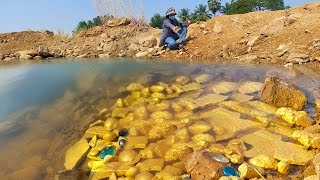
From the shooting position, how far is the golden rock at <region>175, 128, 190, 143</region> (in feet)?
11.4

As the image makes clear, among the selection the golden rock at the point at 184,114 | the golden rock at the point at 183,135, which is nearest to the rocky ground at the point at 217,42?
the golden rock at the point at 184,114

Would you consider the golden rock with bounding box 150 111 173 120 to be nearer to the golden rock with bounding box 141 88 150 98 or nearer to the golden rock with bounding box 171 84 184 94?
the golden rock with bounding box 141 88 150 98

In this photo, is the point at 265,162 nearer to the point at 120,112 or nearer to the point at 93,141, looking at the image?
the point at 93,141

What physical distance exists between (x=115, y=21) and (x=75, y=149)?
11.0 metres

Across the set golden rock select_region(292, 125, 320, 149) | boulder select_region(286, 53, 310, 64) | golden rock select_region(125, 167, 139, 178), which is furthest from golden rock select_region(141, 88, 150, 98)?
boulder select_region(286, 53, 310, 64)

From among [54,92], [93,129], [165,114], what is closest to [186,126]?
[165,114]

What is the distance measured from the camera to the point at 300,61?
23.4 ft

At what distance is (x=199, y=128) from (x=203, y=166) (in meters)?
0.99

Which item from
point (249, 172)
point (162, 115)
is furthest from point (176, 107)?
point (249, 172)

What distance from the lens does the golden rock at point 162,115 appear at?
4062 mm

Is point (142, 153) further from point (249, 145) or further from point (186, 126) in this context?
point (249, 145)

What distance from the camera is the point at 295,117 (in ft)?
12.4

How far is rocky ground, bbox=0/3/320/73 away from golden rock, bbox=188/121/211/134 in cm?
421

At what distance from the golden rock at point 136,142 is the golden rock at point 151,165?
1.13 ft
